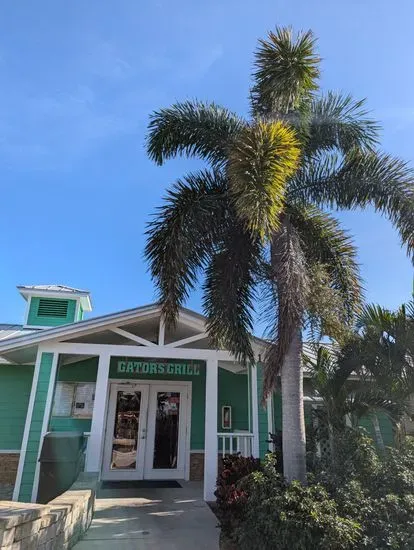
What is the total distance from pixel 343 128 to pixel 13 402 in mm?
10424

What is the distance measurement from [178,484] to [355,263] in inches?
280

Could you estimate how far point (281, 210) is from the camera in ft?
19.9

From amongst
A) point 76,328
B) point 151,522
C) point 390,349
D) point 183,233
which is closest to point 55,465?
point 151,522

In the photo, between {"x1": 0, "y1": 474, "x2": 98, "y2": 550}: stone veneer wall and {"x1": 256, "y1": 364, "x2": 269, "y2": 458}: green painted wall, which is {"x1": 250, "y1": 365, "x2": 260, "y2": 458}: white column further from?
{"x1": 0, "y1": 474, "x2": 98, "y2": 550}: stone veneer wall

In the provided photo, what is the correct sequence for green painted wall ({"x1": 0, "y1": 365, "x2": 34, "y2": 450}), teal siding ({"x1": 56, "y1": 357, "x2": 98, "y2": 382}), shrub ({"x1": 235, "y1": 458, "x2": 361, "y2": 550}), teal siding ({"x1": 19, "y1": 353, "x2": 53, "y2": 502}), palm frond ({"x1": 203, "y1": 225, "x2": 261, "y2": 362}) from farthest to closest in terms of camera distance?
teal siding ({"x1": 56, "y1": 357, "x2": 98, "y2": 382}) < green painted wall ({"x1": 0, "y1": 365, "x2": 34, "y2": 450}) < teal siding ({"x1": 19, "y1": 353, "x2": 53, "y2": 502}) < palm frond ({"x1": 203, "y1": 225, "x2": 261, "y2": 362}) < shrub ({"x1": 235, "y1": 458, "x2": 361, "y2": 550})

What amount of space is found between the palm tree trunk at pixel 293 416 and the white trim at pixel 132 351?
8.63 ft

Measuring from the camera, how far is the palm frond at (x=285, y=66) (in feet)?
21.7

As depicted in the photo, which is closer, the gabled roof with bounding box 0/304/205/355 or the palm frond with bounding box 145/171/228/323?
the palm frond with bounding box 145/171/228/323

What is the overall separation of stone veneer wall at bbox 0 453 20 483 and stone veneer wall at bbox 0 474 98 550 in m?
4.77

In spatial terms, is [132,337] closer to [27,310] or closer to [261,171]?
[261,171]

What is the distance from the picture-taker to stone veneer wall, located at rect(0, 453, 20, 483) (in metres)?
10.3

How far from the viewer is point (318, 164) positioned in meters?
7.55

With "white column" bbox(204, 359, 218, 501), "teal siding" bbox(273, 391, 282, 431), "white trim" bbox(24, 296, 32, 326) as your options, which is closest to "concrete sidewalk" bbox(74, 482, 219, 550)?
"white column" bbox(204, 359, 218, 501)

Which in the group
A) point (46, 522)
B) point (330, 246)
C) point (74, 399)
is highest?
point (330, 246)
